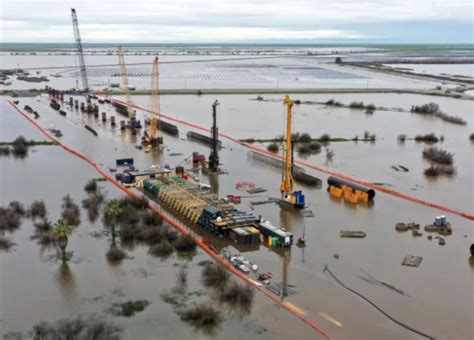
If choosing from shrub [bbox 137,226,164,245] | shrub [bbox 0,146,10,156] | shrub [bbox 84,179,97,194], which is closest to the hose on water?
shrub [bbox 137,226,164,245]

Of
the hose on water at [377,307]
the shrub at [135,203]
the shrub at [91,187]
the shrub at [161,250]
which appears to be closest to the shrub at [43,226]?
the shrub at [135,203]

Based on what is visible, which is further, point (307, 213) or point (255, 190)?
point (255, 190)

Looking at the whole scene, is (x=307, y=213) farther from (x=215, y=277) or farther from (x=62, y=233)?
(x=62, y=233)

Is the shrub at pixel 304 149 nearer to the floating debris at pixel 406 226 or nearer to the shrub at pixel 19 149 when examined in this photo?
the floating debris at pixel 406 226

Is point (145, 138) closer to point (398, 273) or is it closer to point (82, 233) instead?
point (82, 233)

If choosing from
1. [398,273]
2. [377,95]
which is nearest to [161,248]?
[398,273]

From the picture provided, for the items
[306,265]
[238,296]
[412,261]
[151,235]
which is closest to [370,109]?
[412,261]

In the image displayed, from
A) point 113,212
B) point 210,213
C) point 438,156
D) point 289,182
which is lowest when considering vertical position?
point 438,156
